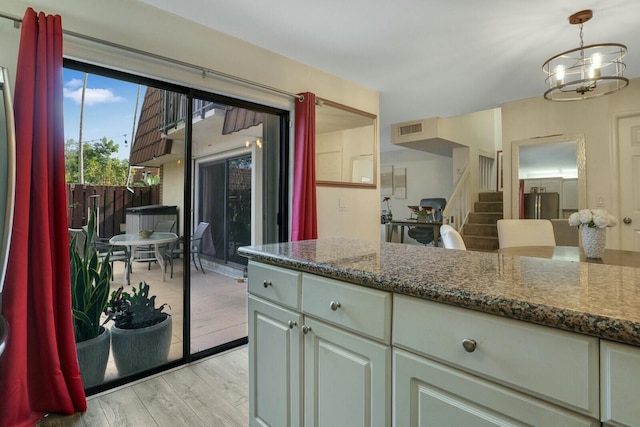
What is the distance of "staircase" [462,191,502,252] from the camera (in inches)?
197

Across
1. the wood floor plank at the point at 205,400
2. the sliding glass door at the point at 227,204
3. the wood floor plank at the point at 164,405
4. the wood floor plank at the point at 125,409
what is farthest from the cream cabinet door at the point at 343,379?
the sliding glass door at the point at 227,204

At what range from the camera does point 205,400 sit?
1893 millimetres

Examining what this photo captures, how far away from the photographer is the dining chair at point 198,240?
2.57m

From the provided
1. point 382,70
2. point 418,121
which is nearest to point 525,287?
point 382,70

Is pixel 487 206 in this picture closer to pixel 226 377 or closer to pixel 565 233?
pixel 565 233

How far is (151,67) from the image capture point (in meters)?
2.11

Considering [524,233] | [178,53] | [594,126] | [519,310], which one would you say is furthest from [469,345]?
[594,126]

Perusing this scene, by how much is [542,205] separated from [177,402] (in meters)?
4.31

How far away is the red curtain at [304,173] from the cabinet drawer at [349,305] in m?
1.58

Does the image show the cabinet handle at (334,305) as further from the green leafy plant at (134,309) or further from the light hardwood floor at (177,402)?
the green leafy plant at (134,309)

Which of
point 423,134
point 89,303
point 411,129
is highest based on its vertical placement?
point 411,129

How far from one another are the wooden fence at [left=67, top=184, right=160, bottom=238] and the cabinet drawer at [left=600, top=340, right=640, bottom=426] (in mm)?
2438

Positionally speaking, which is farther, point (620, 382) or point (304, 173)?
point (304, 173)

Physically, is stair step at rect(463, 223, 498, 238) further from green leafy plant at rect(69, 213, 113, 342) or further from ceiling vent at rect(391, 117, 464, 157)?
green leafy plant at rect(69, 213, 113, 342)
